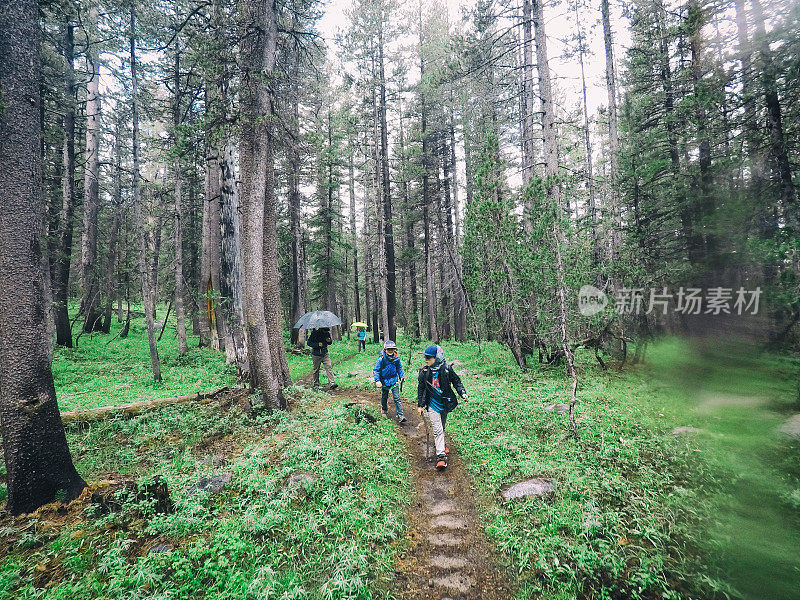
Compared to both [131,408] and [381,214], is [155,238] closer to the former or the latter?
[131,408]

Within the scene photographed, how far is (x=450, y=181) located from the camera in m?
24.8

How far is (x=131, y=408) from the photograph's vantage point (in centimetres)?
808

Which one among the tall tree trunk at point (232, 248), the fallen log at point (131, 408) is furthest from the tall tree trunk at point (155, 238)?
the fallen log at point (131, 408)

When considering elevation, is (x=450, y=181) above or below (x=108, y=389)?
above

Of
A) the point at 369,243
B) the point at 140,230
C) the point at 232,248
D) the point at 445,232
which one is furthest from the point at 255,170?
the point at 369,243

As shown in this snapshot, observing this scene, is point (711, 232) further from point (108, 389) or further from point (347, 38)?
point (347, 38)

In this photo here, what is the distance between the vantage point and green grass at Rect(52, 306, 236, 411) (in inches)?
380

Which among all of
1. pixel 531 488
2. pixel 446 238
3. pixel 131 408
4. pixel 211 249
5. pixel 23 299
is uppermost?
pixel 446 238

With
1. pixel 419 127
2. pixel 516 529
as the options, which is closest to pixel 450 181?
pixel 419 127

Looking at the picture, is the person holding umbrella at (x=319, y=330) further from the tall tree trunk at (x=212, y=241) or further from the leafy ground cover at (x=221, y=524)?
the tall tree trunk at (x=212, y=241)

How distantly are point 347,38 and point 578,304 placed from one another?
19.7 metres

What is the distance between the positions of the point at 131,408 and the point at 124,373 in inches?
229

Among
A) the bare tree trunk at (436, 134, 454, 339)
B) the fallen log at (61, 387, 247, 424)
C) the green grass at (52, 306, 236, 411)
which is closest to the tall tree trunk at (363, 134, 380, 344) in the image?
the bare tree trunk at (436, 134, 454, 339)

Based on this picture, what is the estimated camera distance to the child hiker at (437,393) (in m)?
6.41
